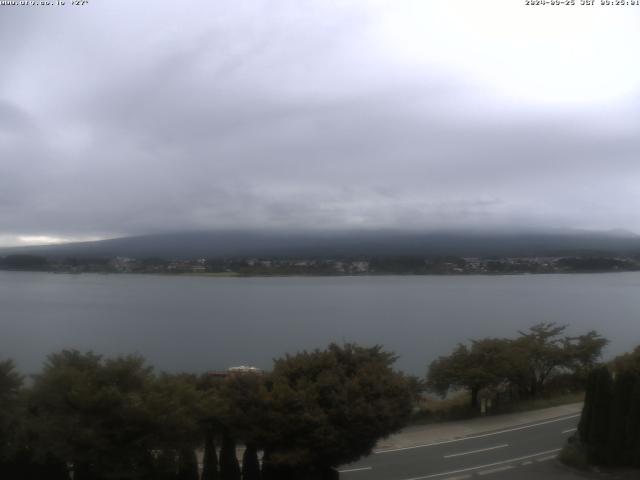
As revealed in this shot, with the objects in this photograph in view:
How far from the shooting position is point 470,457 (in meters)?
16.3

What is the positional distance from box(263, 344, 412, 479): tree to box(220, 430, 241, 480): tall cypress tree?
24.0 inches

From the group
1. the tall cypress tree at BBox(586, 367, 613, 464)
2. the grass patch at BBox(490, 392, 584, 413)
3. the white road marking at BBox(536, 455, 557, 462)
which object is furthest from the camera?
the grass patch at BBox(490, 392, 584, 413)

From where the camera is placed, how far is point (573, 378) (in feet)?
92.9

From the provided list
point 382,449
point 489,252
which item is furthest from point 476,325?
point 489,252

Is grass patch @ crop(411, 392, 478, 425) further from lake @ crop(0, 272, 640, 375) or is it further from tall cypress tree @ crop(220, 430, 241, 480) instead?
tall cypress tree @ crop(220, 430, 241, 480)

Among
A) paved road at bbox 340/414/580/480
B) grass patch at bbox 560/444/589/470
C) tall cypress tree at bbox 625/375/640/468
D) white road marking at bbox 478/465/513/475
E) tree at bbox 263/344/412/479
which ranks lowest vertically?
paved road at bbox 340/414/580/480

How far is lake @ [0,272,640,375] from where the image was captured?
130 ft

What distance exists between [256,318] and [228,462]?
45.9m

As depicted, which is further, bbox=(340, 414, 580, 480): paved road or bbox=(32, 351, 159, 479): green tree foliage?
bbox=(340, 414, 580, 480): paved road

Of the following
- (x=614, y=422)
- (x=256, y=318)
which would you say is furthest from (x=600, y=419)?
(x=256, y=318)

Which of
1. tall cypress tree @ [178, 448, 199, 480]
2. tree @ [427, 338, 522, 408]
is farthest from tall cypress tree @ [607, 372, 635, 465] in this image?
tree @ [427, 338, 522, 408]

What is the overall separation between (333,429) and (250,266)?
86.7 meters

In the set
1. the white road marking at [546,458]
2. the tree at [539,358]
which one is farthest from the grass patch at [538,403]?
the white road marking at [546,458]

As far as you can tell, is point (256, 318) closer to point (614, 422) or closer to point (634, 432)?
point (614, 422)
